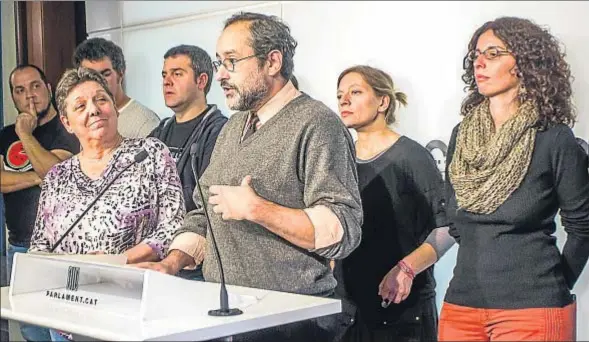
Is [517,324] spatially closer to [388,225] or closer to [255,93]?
[388,225]

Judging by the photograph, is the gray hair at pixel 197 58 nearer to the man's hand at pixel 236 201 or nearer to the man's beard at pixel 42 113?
the man's beard at pixel 42 113

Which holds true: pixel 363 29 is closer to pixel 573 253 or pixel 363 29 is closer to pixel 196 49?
pixel 196 49

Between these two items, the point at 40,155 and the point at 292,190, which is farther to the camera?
the point at 40,155

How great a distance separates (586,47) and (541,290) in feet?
2.00

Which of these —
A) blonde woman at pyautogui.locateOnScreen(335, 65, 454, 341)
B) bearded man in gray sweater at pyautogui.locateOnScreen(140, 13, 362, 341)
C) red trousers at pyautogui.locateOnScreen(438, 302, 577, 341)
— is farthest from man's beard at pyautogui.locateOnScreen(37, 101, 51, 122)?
red trousers at pyautogui.locateOnScreen(438, 302, 577, 341)

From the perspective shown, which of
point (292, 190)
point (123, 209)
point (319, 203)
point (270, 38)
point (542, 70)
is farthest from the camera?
point (123, 209)

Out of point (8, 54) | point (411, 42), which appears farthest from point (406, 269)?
point (8, 54)

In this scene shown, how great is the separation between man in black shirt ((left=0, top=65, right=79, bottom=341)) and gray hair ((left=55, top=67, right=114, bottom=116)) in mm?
39

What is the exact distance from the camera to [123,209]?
9.03 feet

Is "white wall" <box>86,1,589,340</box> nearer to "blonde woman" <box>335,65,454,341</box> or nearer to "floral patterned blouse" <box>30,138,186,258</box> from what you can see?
"blonde woman" <box>335,65,454,341</box>

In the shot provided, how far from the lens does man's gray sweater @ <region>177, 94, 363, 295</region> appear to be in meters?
2.34

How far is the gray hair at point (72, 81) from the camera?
288 centimetres

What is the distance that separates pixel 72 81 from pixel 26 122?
226mm

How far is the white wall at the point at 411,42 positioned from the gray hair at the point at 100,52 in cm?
24
